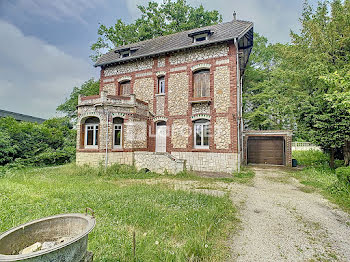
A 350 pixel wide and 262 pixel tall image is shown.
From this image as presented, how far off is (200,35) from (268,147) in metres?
9.79

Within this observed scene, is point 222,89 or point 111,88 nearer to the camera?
point 222,89

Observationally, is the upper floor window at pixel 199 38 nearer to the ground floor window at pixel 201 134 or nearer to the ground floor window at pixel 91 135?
the ground floor window at pixel 201 134

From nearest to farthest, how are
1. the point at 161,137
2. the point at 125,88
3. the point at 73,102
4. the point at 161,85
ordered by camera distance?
the point at 161,137
the point at 161,85
the point at 125,88
the point at 73,102

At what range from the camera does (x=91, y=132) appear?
38.0ft

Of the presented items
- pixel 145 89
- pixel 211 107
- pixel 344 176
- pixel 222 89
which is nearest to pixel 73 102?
pixel 145 89

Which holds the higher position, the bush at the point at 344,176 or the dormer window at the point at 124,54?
the dormer window at the point at 124,54

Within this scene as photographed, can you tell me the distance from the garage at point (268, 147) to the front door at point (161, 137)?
6.68 metres

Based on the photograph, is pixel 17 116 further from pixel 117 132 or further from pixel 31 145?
pixel 117 132

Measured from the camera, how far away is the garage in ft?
43.7

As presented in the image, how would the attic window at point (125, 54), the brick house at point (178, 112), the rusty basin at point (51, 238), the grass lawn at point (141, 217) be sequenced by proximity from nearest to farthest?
the rusty basin at point (51, 238), the grass lawn at point (141, 217), the brick house at point (178, 112), the attic window at point (125, 54)

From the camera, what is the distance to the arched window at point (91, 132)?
11.4 metres

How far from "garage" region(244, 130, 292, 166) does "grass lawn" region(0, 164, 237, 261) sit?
10413 mm

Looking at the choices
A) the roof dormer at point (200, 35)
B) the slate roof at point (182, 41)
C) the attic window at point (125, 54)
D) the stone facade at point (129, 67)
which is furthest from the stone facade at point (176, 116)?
the attic window at point (125, 54)

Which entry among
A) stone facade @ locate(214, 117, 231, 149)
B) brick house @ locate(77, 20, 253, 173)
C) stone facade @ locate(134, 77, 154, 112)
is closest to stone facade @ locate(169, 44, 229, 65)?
brick house @ locate(77, 20, 253, 173)
